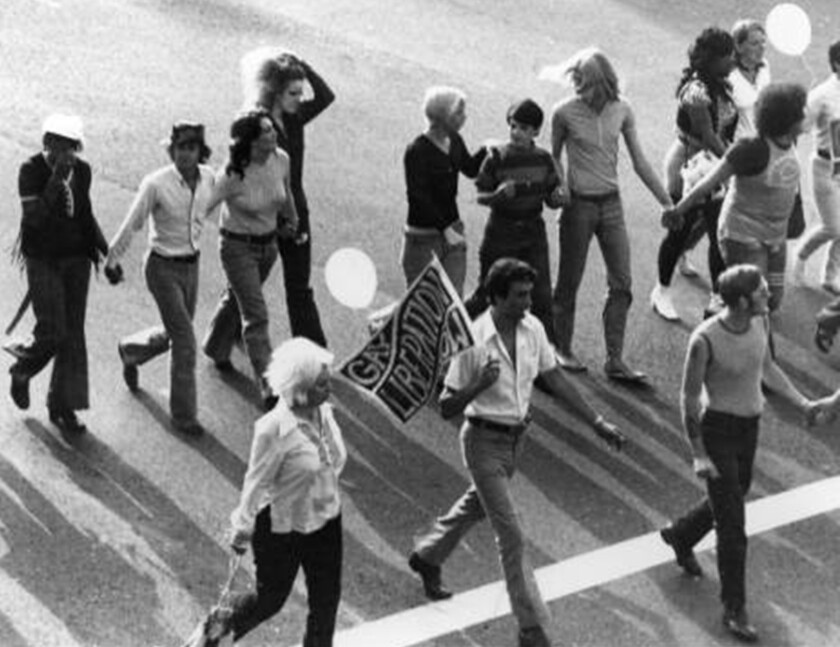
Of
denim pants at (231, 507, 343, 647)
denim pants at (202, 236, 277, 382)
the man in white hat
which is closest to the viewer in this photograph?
denim pants at (231, 507, 343, 647)

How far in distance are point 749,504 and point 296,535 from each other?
3249mm

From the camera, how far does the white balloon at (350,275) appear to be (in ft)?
41.3

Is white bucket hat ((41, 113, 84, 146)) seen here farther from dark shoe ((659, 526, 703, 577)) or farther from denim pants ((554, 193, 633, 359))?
dark shoe ((659, 526, 703, 577))

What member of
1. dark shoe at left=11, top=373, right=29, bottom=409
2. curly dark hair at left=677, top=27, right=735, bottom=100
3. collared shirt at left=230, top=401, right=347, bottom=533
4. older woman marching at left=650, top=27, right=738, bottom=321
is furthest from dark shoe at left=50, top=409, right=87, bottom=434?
curly dark hair at left=677, top=27, right=735, bottom=100

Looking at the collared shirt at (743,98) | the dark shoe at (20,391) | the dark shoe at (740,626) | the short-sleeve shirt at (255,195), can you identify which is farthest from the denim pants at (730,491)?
the dark shoe at (20,391)

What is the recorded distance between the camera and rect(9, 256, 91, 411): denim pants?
33.4 ft

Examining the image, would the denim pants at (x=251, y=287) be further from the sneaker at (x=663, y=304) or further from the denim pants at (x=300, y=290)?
the sneaker at (x=663, y=304)

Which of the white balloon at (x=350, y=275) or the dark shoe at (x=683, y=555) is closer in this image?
the dark shoe at (x=683, y=555)

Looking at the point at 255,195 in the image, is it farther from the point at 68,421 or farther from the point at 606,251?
the point at 606,251

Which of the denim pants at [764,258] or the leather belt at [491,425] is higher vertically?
the denim pants at [764,258]

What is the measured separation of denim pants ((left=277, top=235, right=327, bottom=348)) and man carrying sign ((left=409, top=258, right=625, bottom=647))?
8.02ft

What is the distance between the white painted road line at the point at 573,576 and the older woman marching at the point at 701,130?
208 cm

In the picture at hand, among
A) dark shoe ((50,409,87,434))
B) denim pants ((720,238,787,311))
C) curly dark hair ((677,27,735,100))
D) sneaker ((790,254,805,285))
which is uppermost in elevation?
curly dark hair ((677,27,735,100))

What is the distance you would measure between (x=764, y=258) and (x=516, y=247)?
1.47 m
